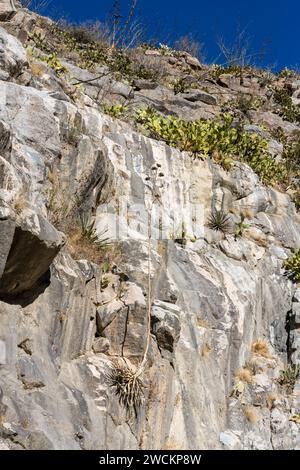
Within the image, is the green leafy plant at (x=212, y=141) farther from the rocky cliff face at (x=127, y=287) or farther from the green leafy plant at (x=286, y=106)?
the green leafy plant at (x=286, y=106)

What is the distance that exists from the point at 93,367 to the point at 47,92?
5657 mm

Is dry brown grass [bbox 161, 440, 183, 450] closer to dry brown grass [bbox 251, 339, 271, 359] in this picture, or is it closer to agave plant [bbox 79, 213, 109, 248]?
agave plant [bbox 79, 213, 109, 248]

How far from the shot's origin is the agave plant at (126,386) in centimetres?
672

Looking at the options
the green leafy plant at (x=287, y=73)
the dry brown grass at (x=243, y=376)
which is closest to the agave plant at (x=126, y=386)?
the dry brown grass at (x=243, y=376)

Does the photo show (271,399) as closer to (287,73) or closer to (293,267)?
(293,267)

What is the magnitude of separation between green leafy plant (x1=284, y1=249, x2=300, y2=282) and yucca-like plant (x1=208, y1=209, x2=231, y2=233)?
1770mm

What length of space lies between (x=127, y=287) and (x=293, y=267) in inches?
223

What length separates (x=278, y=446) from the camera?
9102mm

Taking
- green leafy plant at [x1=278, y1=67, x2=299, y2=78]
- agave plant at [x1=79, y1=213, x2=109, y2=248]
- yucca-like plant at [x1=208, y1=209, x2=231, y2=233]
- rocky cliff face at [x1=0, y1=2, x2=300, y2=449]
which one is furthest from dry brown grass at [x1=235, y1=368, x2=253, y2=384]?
green leafy plant at [x1=278, y1=67, x2=299, y2=78]

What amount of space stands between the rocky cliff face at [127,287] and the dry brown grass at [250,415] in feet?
0.15

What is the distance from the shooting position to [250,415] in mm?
9016

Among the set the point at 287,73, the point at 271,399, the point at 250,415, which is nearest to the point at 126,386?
the point at 250,415
